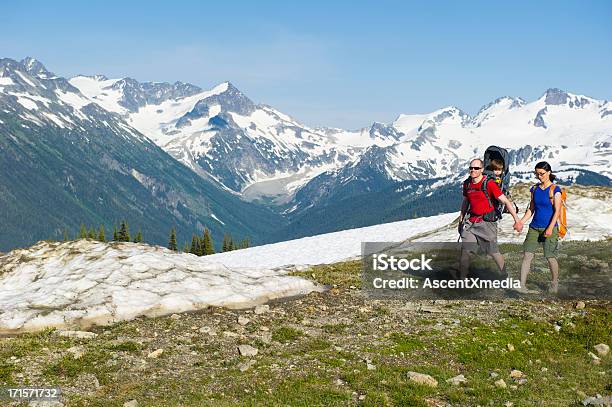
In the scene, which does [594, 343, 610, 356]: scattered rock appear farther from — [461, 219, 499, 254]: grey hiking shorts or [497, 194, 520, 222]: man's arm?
[461, 219, 499, 254]: grey hiking shorts

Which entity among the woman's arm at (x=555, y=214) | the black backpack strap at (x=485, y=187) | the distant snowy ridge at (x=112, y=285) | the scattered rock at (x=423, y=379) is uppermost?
the black backpack strap at (x=485, y=187)

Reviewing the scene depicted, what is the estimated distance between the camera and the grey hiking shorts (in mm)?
19141

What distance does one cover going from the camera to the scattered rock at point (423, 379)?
12273 millimetres

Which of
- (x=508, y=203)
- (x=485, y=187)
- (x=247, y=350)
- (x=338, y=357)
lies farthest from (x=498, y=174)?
(x=247, y=350)

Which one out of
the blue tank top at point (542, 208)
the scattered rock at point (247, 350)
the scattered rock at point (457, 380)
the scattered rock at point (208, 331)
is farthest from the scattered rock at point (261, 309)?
the blue tank top at point (542, 208)

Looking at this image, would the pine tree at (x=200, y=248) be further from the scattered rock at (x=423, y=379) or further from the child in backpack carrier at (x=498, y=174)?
the scattered rock at (x=423, y=379)

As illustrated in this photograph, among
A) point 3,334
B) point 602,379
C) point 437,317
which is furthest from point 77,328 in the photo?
point 602,379

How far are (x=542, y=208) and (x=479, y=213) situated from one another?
2357 mm

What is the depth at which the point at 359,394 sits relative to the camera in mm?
11781

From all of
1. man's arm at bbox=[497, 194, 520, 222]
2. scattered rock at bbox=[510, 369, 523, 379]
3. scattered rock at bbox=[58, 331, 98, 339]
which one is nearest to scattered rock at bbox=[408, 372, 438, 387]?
scattered rock at bbox=[510, 369, 523, 379]

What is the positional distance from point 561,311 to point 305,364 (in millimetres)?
9553

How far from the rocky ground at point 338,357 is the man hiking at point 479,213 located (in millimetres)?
2127

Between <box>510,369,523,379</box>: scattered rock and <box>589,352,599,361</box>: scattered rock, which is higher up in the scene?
<box>589,352,599,361</box>: scattered rock

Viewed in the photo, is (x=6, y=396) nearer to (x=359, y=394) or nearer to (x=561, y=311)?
(x=359, y=394)
